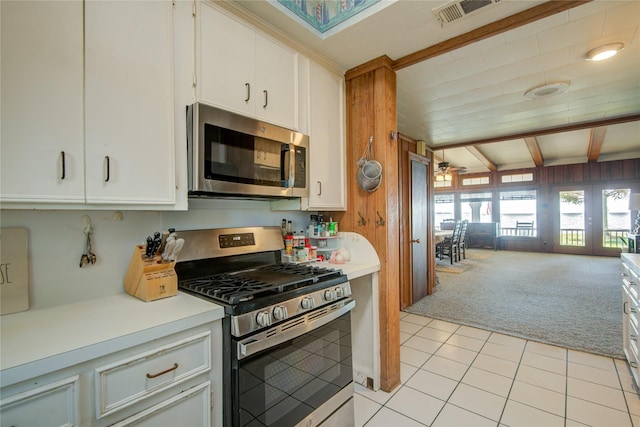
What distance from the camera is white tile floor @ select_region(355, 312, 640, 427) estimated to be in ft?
6.01

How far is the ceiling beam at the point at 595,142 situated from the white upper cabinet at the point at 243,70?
664 cm

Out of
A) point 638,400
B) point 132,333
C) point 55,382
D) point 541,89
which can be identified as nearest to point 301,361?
point 132,333

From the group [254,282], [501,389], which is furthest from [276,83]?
[501,389]

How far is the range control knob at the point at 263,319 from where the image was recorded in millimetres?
1243

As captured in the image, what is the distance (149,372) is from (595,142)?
30.6 ft

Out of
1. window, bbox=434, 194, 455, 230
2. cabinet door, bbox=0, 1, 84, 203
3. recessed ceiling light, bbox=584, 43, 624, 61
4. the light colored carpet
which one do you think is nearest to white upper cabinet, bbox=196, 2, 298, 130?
cabinet door, bbox=0, 1, 84, 203

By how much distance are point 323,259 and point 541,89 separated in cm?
283

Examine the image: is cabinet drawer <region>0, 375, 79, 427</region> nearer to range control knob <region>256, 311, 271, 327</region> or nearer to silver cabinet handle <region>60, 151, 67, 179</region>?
range control knob <region>256, 311, 271, 327</region>

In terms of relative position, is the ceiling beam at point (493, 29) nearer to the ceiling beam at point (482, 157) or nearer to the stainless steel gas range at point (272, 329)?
the stainless steel gas range at point (272, 329)

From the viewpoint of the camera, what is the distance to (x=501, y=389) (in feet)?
7.02

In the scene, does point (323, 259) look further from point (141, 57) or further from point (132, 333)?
point (141, 57)

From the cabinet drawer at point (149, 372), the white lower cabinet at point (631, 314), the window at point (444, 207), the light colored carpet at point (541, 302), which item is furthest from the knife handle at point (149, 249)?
the window at point (444, 207)

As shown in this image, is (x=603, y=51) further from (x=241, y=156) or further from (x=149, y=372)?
(x=149, y=372)

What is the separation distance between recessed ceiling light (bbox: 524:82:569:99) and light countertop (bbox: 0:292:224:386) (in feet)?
11.8
